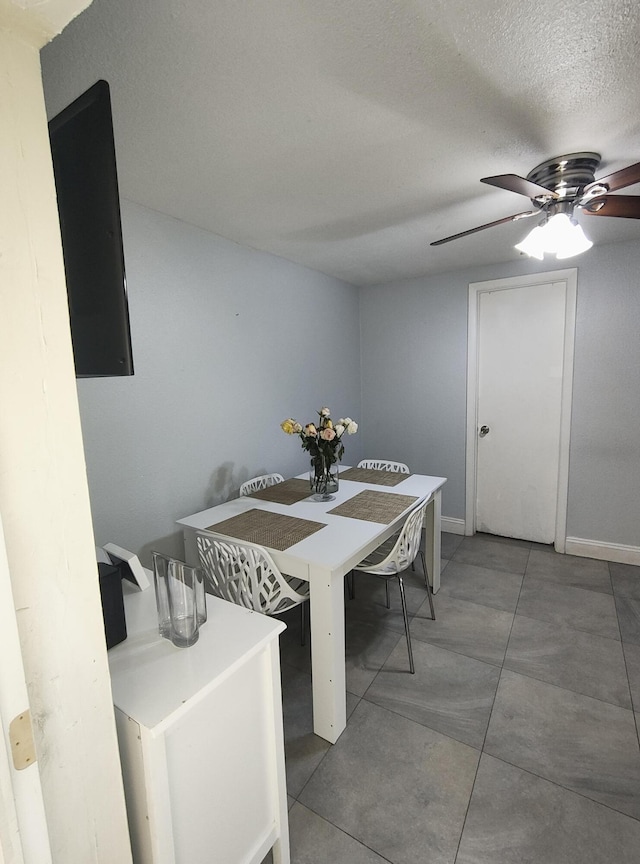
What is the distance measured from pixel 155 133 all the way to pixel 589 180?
1.70 meters

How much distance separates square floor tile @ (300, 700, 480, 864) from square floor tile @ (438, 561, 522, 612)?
1.10 meters

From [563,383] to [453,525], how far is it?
148cm

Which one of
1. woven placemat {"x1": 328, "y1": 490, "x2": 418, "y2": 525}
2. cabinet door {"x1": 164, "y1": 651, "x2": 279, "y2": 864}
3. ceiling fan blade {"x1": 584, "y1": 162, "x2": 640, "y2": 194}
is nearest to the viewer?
cabinet door {"x1": 164, "y1": 651, "x2": 279, "y2": 864}

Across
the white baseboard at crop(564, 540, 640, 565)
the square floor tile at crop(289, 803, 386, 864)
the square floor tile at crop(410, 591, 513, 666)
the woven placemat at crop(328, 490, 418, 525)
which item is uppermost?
the woven placemat at crop(328, 490, 418, 525)

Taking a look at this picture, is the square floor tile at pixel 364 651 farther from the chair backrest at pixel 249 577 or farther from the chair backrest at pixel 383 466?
the chair backrest at pixel 383 466

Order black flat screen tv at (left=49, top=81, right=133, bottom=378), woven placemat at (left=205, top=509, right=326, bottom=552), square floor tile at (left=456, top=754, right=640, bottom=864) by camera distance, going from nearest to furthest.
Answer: black flat screen tv at (left=49, top=81, right=133, bottom=378), square floor tile at (left=456, top=754, right=640, bottom=864), woven placemat at (left=205, top=509, right=326, bottom=552)

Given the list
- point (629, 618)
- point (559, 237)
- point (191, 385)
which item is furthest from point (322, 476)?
point (629, 618)

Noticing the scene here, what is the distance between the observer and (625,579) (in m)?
2.78

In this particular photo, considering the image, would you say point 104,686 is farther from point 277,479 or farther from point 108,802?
point 277,479

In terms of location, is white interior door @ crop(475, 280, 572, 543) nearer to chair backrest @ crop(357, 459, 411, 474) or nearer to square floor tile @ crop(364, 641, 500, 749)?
chair backrest @ crop(357, 459, 411, 474)

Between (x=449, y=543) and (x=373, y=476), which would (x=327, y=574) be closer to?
(x=373, y=476)

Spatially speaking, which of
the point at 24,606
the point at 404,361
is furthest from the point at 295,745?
the point at 404,361

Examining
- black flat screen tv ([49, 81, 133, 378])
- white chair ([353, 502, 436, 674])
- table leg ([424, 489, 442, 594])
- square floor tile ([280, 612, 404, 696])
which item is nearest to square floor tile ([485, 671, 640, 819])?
white chair ([353, 502, 436, 674])

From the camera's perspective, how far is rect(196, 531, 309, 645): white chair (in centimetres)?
169
